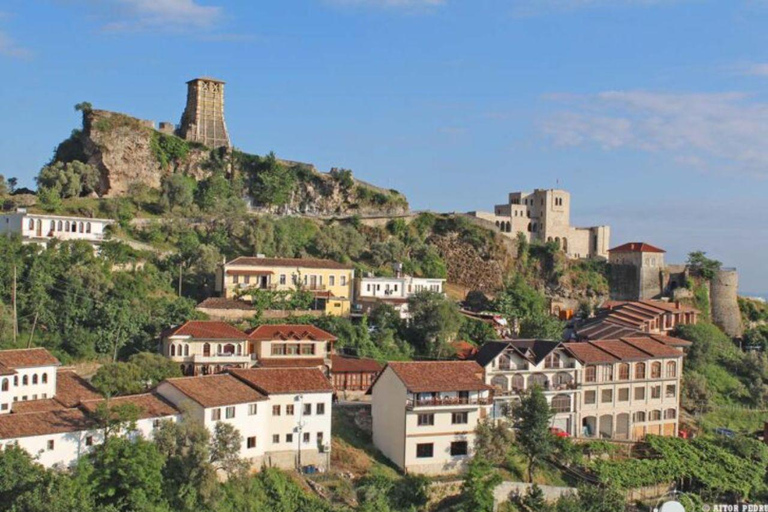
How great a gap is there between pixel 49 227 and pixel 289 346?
56.7 ft

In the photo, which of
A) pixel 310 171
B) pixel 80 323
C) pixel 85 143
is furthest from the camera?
pixel 310 171

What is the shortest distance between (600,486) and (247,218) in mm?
31823

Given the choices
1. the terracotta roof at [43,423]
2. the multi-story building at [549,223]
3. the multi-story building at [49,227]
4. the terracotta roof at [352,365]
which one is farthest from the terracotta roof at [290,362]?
the multi-story building at [549,223]

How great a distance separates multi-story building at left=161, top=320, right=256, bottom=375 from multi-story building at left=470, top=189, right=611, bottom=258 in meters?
37.3

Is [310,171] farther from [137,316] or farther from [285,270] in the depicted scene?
[137,316]

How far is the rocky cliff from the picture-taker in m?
63.8

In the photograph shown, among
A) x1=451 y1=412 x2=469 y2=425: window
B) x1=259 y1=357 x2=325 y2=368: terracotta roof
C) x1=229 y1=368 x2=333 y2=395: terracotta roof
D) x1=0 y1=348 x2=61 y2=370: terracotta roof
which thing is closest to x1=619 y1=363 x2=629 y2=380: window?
x1=451 y1=412 x2=469 y2=425: window

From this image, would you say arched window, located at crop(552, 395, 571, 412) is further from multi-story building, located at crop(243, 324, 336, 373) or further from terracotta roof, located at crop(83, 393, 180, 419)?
terracotta roof, located at crop(83, 393, 180, 419)

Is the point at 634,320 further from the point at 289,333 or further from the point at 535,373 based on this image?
the point at 289,333

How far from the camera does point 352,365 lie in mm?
43281

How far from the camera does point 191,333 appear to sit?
136 ft

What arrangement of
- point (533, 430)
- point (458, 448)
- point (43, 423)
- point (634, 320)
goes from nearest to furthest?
point (43, 423) < point (533, 430) < point (458, 448) < point (634, 320)

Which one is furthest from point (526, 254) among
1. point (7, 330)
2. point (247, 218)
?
point (7, 330)

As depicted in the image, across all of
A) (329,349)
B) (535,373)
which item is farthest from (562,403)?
(329,349)
